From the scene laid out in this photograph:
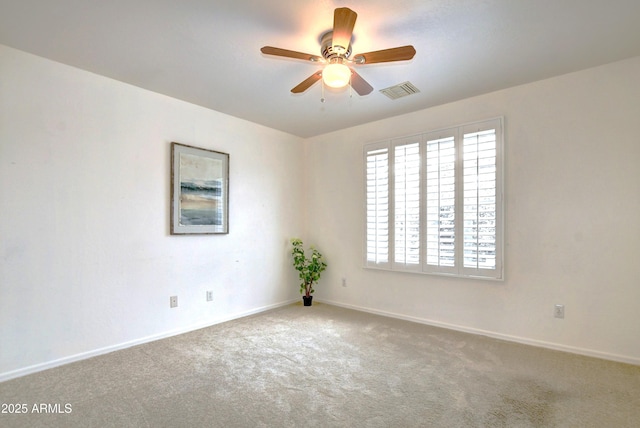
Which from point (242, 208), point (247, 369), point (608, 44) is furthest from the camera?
point (242, 208)

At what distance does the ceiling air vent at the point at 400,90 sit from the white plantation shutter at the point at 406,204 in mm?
668

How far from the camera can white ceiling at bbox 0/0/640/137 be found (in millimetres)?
2043

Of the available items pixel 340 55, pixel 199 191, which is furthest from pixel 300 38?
pixel 199 191

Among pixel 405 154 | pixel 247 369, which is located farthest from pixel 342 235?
pixel 247 369

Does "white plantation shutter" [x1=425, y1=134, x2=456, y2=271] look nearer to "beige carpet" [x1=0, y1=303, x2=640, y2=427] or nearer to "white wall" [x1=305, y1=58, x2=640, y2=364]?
"white wall" [x1=305, y1=58, x2=640, y2=364]

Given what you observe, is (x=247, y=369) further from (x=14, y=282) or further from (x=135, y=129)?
(x=135, y=129)

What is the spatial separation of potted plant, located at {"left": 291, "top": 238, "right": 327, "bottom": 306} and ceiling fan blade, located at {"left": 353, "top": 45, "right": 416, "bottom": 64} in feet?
9.87

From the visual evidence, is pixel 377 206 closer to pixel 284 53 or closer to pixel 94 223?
pixel 284 53

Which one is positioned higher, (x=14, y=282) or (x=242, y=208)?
(x=242, y=208)

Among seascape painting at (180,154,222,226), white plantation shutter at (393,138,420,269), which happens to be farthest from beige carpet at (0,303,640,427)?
seascape painting at (180,154,222,226)

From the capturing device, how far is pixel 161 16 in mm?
2127

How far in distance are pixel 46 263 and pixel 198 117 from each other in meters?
2.03

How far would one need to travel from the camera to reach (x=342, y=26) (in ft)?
6.12

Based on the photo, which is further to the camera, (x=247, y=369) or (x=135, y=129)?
(x=135, y=129)
